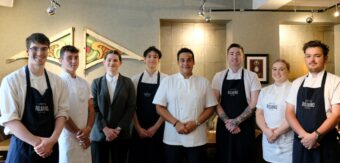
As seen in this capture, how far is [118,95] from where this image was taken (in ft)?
9.70

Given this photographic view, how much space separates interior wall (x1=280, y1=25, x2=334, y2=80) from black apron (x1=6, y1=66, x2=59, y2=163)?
418cm

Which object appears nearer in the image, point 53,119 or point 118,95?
point 53,119

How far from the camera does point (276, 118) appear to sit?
2.62 metres

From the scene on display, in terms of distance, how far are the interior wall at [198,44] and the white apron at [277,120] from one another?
2.32 m

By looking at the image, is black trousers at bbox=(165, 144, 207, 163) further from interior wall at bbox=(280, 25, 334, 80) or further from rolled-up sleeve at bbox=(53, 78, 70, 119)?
interior wall at bbox=(280, 25, 334, 80)

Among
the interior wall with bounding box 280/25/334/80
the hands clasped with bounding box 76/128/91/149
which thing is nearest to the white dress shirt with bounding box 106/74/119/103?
the hands clasped with bounding box 76/128/91/149

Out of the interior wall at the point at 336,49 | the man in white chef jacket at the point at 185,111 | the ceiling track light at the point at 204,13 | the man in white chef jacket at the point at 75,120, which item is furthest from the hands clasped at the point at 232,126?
the interior wall at the point at 336,49

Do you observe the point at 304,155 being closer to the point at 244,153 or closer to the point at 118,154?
the point at 244,153

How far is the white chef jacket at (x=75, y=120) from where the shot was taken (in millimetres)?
2617

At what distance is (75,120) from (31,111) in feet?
1.96

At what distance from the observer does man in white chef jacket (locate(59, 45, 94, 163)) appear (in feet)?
8.59

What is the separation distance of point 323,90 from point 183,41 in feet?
9.71

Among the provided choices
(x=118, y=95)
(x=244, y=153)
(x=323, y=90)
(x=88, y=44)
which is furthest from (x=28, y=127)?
(x=88, y=44)

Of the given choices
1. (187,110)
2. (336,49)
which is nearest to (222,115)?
(187,110)
